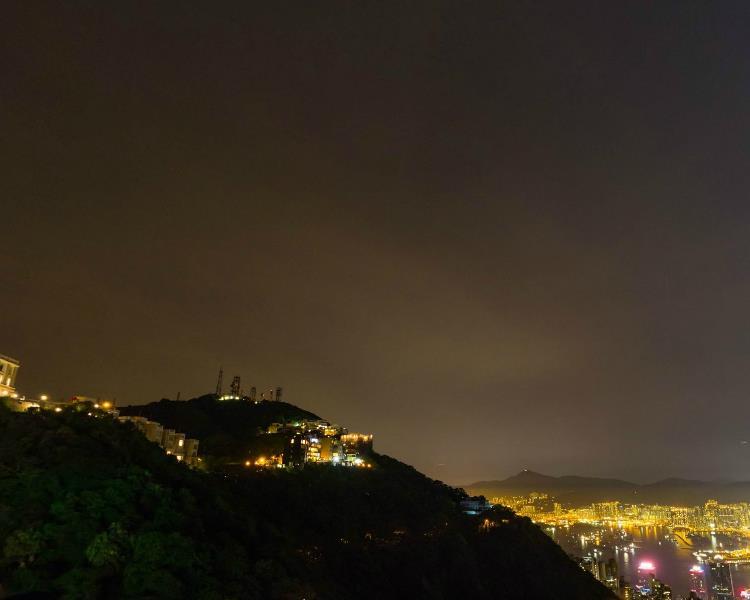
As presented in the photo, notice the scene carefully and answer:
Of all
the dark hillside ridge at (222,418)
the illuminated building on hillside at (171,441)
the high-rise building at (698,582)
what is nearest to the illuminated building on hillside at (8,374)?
the illuminated building on hillside at (171,441)

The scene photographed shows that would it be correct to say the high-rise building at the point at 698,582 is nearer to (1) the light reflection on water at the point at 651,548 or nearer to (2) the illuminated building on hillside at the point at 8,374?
(1) the light reflection on water at the point at 651,548

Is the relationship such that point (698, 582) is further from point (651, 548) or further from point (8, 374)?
point (8, 374)

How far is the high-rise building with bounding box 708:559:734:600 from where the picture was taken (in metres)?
70.4

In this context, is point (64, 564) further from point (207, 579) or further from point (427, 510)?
point (427, 510)

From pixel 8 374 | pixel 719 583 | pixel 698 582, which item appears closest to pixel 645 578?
pixel 698 582

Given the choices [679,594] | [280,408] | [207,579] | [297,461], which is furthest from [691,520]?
[207,579]

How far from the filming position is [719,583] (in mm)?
76625

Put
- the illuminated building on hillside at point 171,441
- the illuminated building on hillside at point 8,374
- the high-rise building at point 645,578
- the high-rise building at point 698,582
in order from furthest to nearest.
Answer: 1. the high-rise building at point 698,582
2. the high-rise building at point 645,578
3. the illuminated building on hillside at point 171,441
4. the illuminated building on hillside at point 8,374

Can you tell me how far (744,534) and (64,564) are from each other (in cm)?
17961

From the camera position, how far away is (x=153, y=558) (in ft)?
63.4

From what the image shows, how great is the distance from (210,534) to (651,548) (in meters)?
129

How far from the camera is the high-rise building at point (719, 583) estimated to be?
7041 cm

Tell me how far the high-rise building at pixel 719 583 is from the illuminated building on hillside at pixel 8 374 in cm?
8416

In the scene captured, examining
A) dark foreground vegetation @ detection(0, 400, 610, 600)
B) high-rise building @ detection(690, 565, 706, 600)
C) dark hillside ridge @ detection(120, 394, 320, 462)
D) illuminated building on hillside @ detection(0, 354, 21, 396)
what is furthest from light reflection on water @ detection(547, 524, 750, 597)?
illuminated building on hillside @ detection(0, 354, 21, 396)
